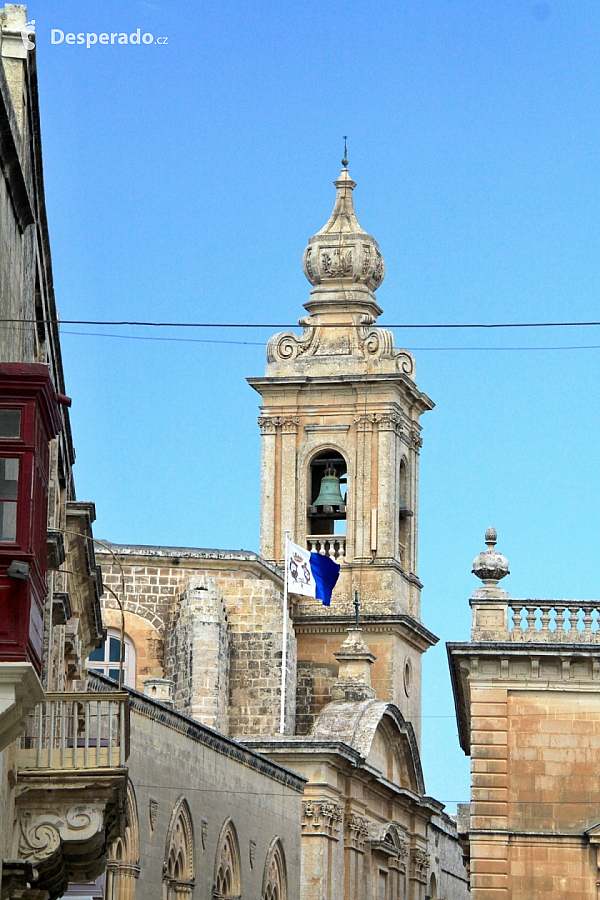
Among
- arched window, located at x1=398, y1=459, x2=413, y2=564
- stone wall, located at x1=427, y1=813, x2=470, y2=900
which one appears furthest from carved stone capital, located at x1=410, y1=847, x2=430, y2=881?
arched window, located at x1=398, y1=459, x2=413, y2=564

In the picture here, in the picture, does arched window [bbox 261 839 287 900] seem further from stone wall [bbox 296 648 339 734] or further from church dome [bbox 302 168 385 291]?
church dome [bbox 302 168 385 291]

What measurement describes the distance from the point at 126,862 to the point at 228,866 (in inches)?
211

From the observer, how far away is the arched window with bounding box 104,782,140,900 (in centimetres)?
3038

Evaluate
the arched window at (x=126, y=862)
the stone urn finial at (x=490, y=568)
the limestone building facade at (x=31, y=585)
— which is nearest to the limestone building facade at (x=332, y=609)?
the stone urn finial at (x=490, y=568)

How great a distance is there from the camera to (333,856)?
4638cm

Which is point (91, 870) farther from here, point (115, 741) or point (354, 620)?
point (354, 620)

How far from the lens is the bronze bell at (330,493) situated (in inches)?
2137

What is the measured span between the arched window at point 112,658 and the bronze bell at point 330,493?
6265mm

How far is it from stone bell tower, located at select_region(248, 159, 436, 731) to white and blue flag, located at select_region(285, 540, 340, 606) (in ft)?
5.32

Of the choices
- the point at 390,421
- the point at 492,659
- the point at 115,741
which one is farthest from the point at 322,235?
the point at 115,741

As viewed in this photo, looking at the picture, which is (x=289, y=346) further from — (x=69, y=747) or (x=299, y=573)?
(x=69, y=747)

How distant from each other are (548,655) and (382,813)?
50.0ft

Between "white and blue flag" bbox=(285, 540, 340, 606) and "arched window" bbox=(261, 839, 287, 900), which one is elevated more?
"white and blue flag" bbox=(285, 540, 340, 606)

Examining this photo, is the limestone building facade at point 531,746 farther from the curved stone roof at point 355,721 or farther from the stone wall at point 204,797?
the curved stone roof at point 355,721
